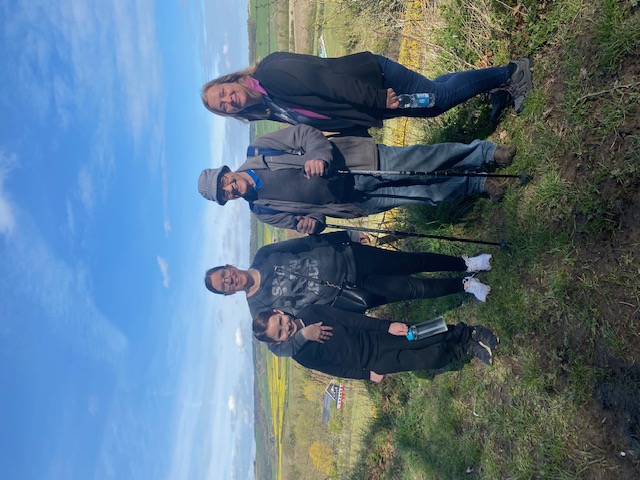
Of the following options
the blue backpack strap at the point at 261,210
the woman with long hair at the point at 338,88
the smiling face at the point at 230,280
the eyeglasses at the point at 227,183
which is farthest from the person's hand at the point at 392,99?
the smiling face at the point at 230,280

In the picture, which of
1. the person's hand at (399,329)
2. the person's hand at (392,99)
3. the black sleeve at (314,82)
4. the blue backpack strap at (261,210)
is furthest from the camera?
the person's hand at (399,329)

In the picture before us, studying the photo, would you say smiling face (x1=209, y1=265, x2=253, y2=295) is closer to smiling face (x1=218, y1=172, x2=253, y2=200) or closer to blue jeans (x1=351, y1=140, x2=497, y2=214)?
smiling face (x1=218, y1=172, x2=253, y2=200)

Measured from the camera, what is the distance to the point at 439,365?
496 cm

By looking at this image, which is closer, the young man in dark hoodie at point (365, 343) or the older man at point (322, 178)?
the older man at point (322, 178)

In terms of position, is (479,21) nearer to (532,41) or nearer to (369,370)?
(532,41)

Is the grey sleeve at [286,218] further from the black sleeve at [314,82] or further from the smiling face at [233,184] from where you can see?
the black sleeve at [314,82]

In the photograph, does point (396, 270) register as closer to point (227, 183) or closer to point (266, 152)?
point (266, 152)

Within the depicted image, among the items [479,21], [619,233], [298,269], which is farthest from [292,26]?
[619,233]

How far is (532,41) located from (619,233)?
224cm

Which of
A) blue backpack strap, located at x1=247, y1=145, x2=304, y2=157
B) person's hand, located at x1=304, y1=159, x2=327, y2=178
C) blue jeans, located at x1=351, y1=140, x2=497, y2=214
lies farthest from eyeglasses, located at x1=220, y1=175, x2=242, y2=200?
blue jeans, located at x1=351, y1=140, x2=497, y2=214

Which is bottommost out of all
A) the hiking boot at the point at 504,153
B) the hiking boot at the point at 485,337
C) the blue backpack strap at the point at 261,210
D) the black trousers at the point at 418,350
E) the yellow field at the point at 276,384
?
the yellow field at the point at 276,384

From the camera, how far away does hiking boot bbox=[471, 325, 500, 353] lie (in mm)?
4668

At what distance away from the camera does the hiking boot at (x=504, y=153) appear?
14.1 feet

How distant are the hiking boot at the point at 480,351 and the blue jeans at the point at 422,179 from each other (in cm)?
169
